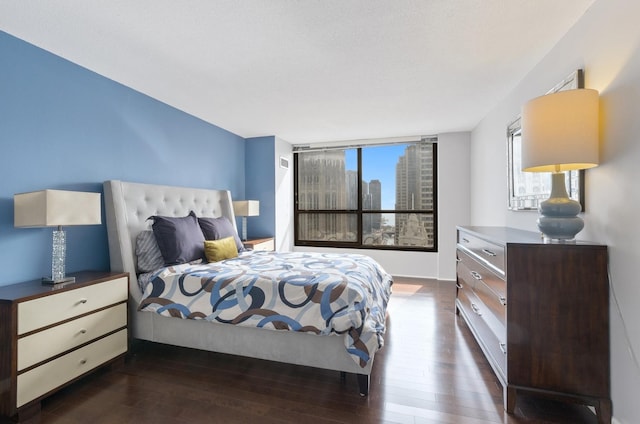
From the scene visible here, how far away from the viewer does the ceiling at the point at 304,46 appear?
1750 millimetres

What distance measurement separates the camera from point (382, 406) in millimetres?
1772

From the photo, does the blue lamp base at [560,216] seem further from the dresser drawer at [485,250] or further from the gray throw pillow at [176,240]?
the gray throw pillow at [176,240]

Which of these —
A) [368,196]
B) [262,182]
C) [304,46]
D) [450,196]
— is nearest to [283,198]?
[262,182]

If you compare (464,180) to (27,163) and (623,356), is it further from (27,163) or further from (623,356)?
(27,163)

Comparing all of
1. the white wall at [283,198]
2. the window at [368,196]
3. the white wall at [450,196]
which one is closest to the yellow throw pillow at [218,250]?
the white wall at [283,198]

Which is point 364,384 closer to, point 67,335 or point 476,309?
point 476,309

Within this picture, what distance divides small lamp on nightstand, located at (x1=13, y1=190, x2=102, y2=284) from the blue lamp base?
2.97m

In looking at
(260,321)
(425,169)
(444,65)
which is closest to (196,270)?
(260,321)

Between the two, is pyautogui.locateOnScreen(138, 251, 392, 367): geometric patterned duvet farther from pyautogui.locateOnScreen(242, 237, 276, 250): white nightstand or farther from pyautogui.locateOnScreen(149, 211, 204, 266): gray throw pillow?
pyautogui.locateOnScreen(242, 237, 276, 250): white nightstand

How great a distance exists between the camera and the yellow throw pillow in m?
2.88

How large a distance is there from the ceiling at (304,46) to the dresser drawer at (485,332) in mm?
1908

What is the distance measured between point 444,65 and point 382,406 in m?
2.52

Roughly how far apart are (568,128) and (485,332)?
1.44 m

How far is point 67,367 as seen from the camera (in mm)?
1881
